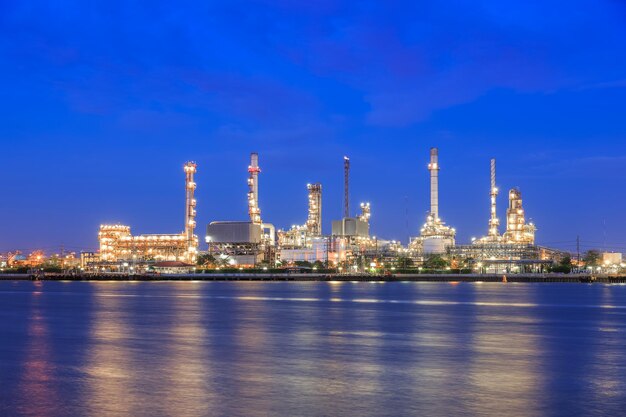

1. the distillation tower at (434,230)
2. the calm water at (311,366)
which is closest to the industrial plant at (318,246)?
the distillation tower at (434,230)

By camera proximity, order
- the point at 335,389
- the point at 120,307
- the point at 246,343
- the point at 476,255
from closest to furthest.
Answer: the point at 335,389
the point at 246,343
the point at 120,307
the point at 476,255

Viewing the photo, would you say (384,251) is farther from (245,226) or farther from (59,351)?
(59,351)

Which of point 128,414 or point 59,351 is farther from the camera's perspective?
point 59,351

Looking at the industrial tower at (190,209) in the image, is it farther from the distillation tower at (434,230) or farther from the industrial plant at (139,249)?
A: the distillation tower at (434,230)

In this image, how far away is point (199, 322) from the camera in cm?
4206

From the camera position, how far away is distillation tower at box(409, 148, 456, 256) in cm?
17488

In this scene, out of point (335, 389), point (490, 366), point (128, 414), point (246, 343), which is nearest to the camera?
point (128, 414)

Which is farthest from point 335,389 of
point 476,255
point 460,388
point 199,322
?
point 476,255

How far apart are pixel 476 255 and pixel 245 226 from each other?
51458mm

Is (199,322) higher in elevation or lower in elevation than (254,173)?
lower

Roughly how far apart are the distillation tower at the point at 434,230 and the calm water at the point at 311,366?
130775mm

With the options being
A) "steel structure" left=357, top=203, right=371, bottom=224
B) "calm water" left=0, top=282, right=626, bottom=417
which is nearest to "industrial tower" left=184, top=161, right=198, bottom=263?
"steel structure" left=357, top=203, right=371, bottom=224

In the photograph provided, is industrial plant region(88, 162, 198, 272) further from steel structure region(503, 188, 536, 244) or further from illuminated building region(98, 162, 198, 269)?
steel structure region(503, 188, 536, 244)

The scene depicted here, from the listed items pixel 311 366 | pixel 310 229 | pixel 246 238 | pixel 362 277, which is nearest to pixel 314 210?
pixel 310 229
